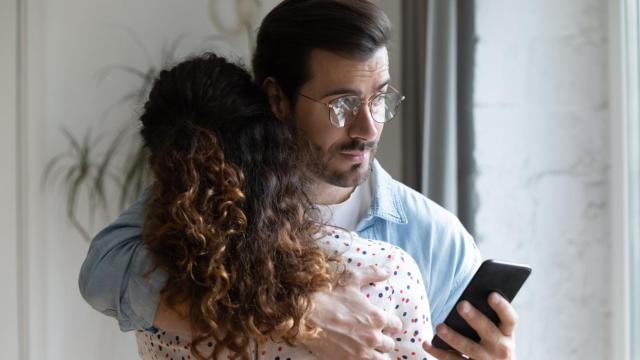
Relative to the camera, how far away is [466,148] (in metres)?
2.51

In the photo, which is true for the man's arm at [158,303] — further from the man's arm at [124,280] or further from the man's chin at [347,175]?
the man's chin at [347,175]

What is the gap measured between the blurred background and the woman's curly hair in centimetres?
125

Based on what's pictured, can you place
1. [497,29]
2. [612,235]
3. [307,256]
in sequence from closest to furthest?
[307,256] → [612,235] → [497,29]

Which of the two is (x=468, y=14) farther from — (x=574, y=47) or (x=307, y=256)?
(x=307, y=256)

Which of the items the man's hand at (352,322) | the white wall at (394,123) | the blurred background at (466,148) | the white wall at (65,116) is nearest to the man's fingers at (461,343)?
the man's hand at (352,322)

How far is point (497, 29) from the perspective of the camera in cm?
249

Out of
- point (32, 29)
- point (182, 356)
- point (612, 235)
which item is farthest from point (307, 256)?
point (32, 29)

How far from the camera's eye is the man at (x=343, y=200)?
122 centimetres

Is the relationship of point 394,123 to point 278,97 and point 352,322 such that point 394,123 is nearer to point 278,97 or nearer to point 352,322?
point 278,97

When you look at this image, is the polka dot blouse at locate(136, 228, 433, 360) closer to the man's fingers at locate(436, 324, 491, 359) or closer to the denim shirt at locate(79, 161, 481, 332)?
the man's fingers at locate(436, 324, 491, 359)

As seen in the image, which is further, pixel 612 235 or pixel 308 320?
pixel 612 235

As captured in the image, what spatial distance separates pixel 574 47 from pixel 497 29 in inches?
10.3

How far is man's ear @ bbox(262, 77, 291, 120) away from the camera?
1.62 meters

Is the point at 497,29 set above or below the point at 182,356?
above
